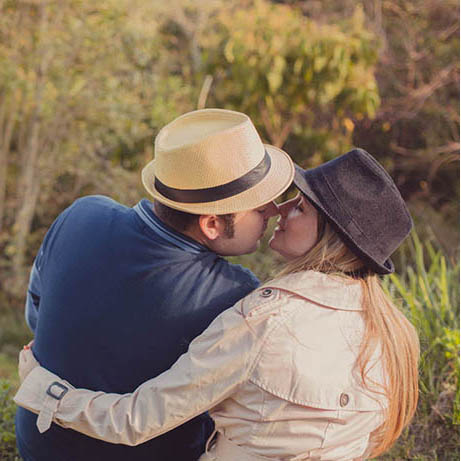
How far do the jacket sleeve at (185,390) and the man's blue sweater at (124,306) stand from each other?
5.0 inches

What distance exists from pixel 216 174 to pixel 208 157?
0.06 metres

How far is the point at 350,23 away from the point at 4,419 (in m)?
7.88

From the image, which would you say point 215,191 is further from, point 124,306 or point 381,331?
point 381,331

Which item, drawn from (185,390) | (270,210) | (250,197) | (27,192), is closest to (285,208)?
(270,210)

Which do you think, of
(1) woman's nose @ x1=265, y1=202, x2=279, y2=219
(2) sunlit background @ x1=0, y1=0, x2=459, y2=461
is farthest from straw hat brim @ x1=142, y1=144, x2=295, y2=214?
(2) sunlit background @ x1=0, y1=0, x2=459, y2=461

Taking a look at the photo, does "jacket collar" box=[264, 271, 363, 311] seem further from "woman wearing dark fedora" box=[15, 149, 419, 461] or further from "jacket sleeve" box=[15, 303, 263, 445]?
"jacket sleeve" box=[15, 303, 263, 445]

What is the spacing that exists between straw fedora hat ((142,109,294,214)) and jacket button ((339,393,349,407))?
25.2 inches

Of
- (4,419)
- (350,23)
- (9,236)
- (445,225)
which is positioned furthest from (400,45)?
(4,419)

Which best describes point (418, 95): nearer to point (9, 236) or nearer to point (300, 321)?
point (9, 236)

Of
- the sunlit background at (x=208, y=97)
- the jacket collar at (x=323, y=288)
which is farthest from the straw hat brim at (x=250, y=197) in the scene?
the sunlit background at (x=208, y=97)

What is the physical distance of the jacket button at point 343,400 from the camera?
195cm

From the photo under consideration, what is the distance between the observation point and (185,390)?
1884 millimetres

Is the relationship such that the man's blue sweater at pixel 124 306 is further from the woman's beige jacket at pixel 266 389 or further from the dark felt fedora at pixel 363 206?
the dark felt fedora at pixel 363 206

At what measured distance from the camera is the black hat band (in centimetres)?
209
